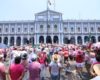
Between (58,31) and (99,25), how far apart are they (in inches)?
507

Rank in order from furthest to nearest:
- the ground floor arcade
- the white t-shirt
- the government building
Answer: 1. the government building
2. the ground floor arcade
3. the white t-shirt

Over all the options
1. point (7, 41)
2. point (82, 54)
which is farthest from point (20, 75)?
point (7, 41)

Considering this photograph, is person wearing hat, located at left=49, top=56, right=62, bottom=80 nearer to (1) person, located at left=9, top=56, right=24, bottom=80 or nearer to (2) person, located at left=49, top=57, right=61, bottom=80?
(2) person, located at left=49, top=57, right=61, bottom=80

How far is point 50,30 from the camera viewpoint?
87.1 m

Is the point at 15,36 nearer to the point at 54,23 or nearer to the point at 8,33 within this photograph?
the point at 8,33

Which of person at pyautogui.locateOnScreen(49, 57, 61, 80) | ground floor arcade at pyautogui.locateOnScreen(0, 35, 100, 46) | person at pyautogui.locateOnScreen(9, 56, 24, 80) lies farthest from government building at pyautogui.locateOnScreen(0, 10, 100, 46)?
person at pyautogui.locateOnScreen(9, 56, 24, 80)

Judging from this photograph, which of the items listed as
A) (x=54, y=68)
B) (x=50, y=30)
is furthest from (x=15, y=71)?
(x=50, y=30)

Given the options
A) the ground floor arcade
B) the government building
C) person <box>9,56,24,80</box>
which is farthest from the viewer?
the government building

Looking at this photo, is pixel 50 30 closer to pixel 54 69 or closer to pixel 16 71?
pixel 54 69

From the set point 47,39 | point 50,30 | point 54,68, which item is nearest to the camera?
point 54,68

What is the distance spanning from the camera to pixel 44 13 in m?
90.3

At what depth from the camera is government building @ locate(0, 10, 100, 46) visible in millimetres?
87000

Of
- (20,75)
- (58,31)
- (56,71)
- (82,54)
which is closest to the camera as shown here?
(20,75)

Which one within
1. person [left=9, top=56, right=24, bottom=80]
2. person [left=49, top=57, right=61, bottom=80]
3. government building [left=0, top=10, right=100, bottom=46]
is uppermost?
government building [left=0, top=10, right=100, bottom=46]
